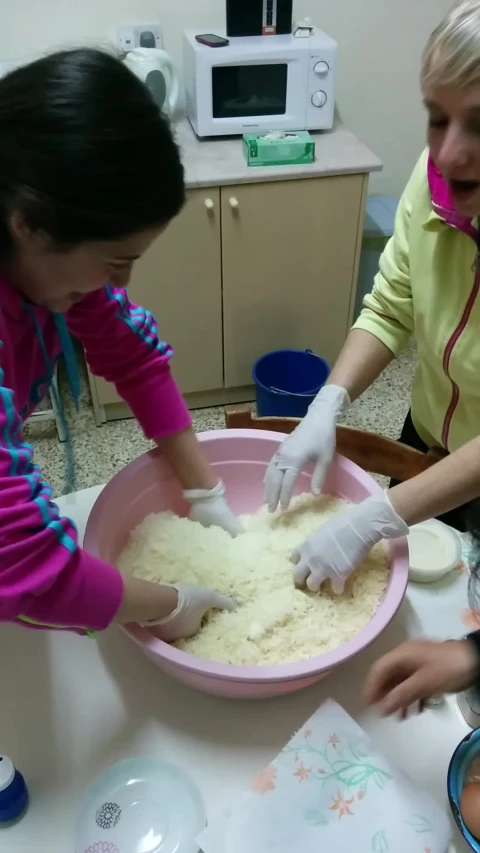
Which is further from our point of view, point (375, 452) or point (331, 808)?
point (375, 452)

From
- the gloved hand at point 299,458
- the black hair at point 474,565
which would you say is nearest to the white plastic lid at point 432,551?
the black hair at point 474,565

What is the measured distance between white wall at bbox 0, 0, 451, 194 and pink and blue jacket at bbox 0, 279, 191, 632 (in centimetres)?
145

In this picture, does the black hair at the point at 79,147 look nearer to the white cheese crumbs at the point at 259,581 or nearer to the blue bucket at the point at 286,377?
the white cheese crumbs at the point at 259,581

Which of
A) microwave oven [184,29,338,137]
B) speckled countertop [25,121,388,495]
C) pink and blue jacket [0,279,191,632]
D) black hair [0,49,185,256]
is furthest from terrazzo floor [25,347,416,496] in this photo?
black hair [0,49,185,256]

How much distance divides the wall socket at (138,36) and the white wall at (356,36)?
4 centimetres

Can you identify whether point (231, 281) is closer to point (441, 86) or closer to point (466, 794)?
point (441, 86)

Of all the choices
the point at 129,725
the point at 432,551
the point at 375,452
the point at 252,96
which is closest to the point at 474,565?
the point at 432,551

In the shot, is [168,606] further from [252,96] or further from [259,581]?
[252,96]

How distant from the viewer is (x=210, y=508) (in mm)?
1103

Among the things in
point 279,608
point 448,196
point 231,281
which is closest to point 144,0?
point 231,281

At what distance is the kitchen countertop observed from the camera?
1.99 m

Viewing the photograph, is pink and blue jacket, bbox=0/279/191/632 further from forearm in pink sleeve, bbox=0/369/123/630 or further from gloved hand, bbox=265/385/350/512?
gloved hand, bbox=265/385/350/512

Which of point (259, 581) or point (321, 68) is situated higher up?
point (321, 68)

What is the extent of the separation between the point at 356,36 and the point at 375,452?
186 cm
